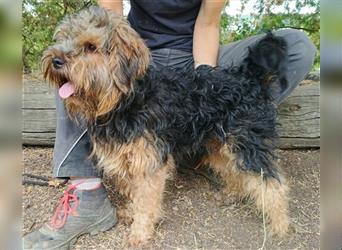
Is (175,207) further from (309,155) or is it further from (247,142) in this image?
(309,155)

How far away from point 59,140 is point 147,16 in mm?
1167

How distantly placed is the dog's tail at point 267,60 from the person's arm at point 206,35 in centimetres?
38

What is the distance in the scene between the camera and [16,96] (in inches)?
40.2

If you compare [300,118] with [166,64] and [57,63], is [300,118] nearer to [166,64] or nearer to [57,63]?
[166,64]

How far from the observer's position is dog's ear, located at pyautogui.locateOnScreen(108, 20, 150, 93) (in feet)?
8.29

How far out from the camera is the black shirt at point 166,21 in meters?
3.31

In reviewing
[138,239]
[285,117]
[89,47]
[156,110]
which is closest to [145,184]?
[138,239]

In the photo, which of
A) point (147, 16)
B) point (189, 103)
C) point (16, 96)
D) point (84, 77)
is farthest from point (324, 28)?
point (147, 16)

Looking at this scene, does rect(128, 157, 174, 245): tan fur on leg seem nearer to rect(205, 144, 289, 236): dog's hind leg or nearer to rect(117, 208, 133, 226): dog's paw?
rect(117, 208, 133, 226): dog's paw

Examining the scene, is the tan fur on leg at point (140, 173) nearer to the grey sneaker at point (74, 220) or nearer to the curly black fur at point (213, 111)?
the curly black fur at point (213, 111)

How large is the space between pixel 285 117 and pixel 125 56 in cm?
207

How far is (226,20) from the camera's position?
5.21 metres

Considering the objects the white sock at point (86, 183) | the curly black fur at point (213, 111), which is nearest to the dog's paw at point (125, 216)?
the white sock at point (86, 183)

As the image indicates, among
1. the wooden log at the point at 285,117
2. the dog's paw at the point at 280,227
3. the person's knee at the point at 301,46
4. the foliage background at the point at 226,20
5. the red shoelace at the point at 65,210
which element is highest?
the foliage background at the point at 226,20
